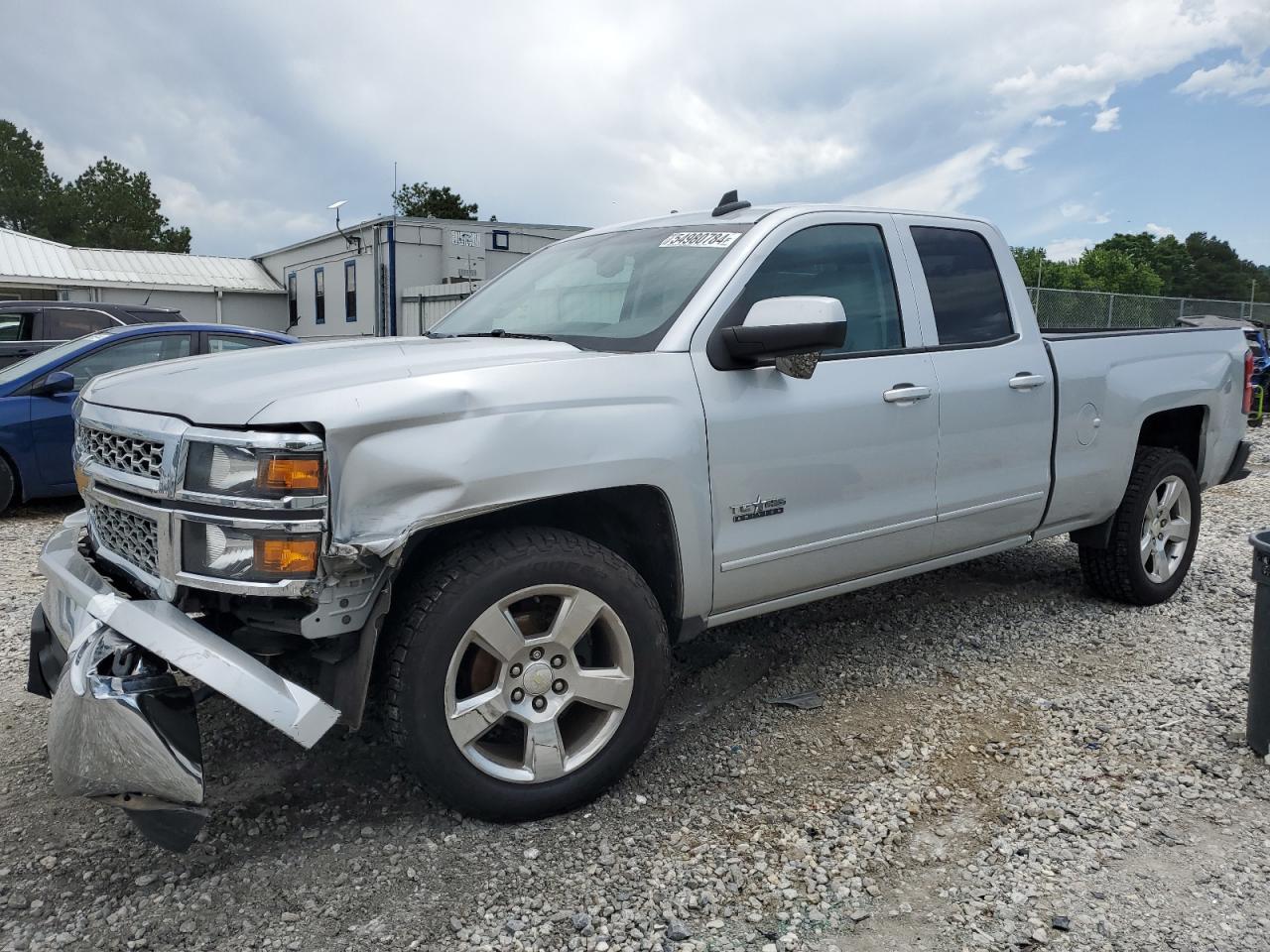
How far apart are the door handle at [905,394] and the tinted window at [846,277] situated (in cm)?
19

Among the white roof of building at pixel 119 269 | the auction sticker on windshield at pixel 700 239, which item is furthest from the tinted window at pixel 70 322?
the white roof of building at pixel 119 269

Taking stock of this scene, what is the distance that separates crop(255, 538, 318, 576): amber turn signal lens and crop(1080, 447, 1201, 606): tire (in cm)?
399

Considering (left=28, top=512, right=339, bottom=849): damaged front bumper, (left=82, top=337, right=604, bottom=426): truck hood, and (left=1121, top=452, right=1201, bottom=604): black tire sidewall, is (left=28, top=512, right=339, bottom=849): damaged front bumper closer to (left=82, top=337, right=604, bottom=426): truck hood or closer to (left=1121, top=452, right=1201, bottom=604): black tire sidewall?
(left=82, top=337, right=604, bottom=426): truck hood

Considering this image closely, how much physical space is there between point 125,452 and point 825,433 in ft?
7.12

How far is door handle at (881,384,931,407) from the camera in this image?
11.5 ft

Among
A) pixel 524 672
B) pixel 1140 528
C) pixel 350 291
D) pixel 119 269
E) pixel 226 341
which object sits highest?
pixel 119 269

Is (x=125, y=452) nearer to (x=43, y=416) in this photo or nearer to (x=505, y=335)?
(x=505, y=335)

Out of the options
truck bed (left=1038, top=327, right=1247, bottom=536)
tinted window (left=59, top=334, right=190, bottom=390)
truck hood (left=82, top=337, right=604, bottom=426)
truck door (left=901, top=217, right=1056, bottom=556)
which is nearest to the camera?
truck hood (left=82, top=337, right=604, bottom=426)

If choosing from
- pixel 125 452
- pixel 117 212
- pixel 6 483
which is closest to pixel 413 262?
pixel 6 483

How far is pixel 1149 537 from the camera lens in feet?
16.0

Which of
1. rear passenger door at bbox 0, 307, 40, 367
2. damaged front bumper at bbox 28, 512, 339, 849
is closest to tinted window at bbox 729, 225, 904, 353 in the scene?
damaged front bumper at bbox 28, 512, 339, 849

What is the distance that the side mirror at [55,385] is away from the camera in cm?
722

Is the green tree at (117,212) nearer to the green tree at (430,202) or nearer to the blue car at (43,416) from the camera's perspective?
the green tree at (430,202)

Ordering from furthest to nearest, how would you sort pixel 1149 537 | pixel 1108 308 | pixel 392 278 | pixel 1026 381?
pixel 392 278
pixel 1108 308
pixel 1149 537
pixel 1026 381
